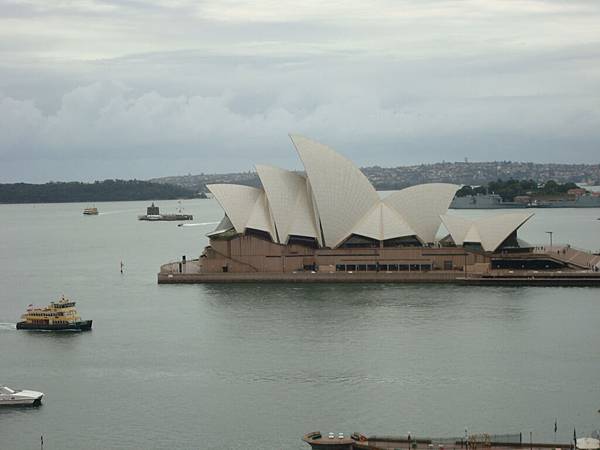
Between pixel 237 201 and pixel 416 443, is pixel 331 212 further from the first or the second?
pixel 416 443

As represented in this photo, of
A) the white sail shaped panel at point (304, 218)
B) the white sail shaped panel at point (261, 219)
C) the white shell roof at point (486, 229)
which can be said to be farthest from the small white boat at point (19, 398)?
the white shell roof at point (486, 229)

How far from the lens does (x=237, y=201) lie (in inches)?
1759

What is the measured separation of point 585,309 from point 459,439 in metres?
16.3

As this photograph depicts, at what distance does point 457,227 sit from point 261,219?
24.7 feet

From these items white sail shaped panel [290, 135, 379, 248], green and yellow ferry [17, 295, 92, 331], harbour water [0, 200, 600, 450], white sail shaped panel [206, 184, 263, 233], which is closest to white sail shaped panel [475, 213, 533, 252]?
harbour water [0, 200, 600, 450]

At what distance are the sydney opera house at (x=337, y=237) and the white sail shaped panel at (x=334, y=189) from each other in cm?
4

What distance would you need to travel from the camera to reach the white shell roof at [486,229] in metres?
42.7

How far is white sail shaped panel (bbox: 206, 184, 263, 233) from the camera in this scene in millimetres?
43938

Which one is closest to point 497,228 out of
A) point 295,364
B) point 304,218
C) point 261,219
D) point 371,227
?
point 371,227

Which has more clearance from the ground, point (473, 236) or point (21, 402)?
point (473, 236)

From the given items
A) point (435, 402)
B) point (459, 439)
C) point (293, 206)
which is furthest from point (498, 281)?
point (459, 439)

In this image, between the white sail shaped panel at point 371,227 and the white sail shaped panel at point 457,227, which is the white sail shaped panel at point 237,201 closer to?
the white sail shaped panel at point 371,227

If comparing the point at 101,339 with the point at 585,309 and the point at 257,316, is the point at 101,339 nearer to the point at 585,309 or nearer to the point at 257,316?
the point at 257,316

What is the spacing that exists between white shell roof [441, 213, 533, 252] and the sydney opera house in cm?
4
